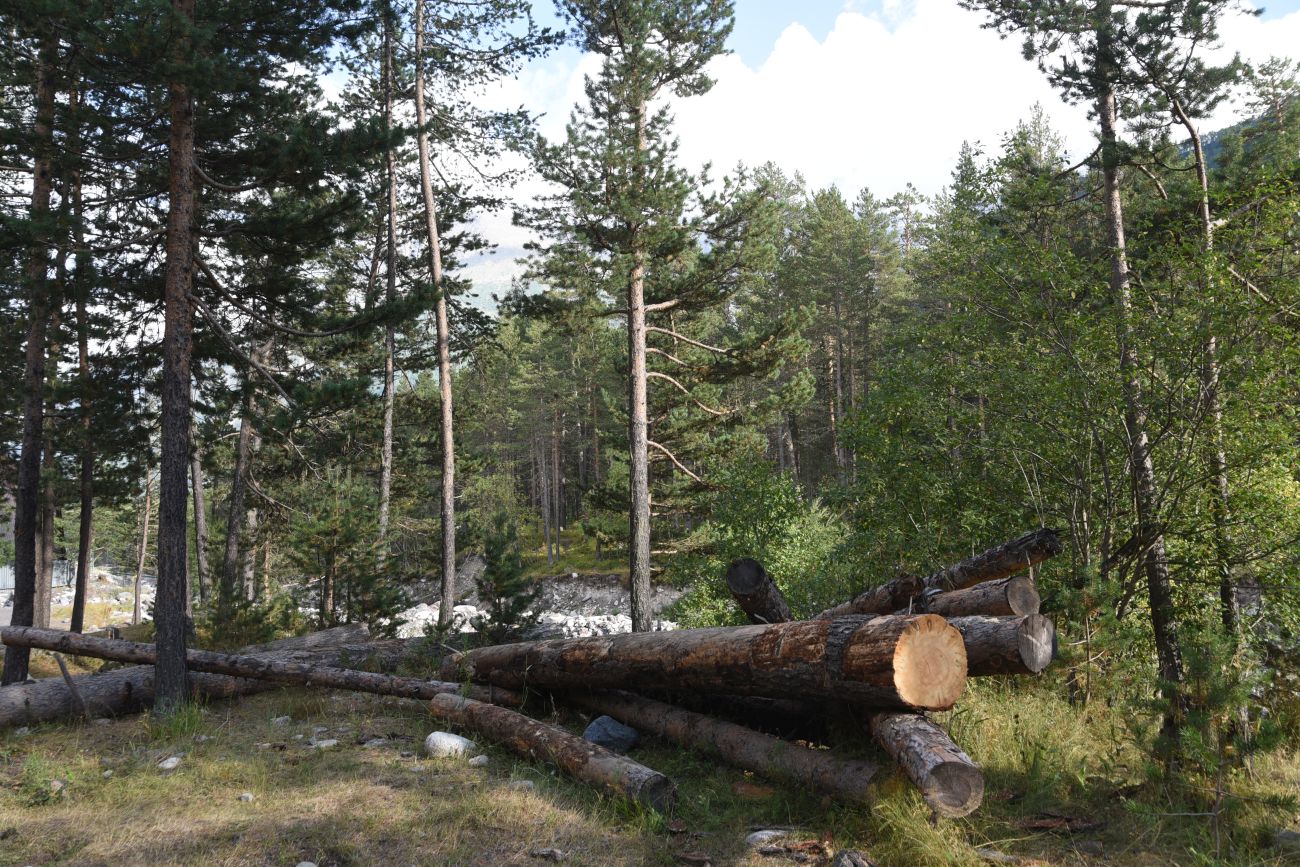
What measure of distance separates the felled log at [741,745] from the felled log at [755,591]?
1486 millimetres

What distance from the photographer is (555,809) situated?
203 inches

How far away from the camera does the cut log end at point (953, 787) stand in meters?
4.08

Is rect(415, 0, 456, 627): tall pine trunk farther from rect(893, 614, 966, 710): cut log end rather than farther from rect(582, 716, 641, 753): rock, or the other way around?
rect(893, 614, 966, 710): cut log end

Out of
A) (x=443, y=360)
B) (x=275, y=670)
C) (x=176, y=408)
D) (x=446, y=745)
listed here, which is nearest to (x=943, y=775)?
(x=446, y=745)

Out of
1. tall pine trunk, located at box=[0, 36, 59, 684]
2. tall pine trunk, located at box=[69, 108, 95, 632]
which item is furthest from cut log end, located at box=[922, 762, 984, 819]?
tall pine trunk, located at box=[0, 36, 59, 684]

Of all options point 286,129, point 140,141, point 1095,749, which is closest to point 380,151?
point 286,129

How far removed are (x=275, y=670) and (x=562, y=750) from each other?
4.80m

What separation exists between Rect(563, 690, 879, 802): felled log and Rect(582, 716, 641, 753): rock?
12 centimetres

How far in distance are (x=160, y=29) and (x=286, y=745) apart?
718 cm

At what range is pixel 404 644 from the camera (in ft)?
35.8

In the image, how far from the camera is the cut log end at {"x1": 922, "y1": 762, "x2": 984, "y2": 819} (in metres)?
4.08

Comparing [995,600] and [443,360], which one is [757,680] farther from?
[443,360]

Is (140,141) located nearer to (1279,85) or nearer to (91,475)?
(91,475)

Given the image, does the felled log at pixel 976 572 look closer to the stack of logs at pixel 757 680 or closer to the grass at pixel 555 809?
the stack of logs at pixel 757 680
